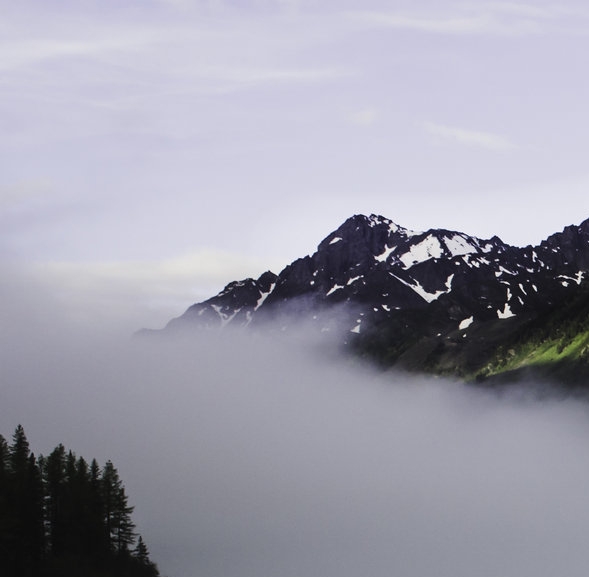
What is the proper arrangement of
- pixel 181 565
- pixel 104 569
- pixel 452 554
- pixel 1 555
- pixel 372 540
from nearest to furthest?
pixel 1 555 < pixel 104 569 < pixel 181 565 < pixel 452 554 < pixel 372 540

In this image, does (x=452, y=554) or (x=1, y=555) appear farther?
(x=452, y=554)

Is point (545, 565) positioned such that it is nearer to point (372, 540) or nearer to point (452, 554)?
point (452, 554)

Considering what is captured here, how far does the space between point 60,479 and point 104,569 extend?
1255 centimetres

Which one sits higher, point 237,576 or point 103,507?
point 103,507

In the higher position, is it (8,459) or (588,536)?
(8,459)

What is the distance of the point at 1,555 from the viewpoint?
3895 inches

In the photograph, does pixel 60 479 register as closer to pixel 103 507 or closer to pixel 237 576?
pixel 103 507

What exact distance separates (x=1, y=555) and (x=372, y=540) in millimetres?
114030

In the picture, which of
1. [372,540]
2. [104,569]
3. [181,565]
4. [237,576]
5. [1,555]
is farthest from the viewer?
[372,540]

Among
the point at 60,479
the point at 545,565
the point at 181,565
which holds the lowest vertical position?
the point at 545,565

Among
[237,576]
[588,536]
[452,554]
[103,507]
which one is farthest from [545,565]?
[103,507]

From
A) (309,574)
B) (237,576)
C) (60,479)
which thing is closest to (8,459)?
(60,479)

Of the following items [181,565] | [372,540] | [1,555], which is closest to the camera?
[1,555]

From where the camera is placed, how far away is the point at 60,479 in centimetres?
11344
